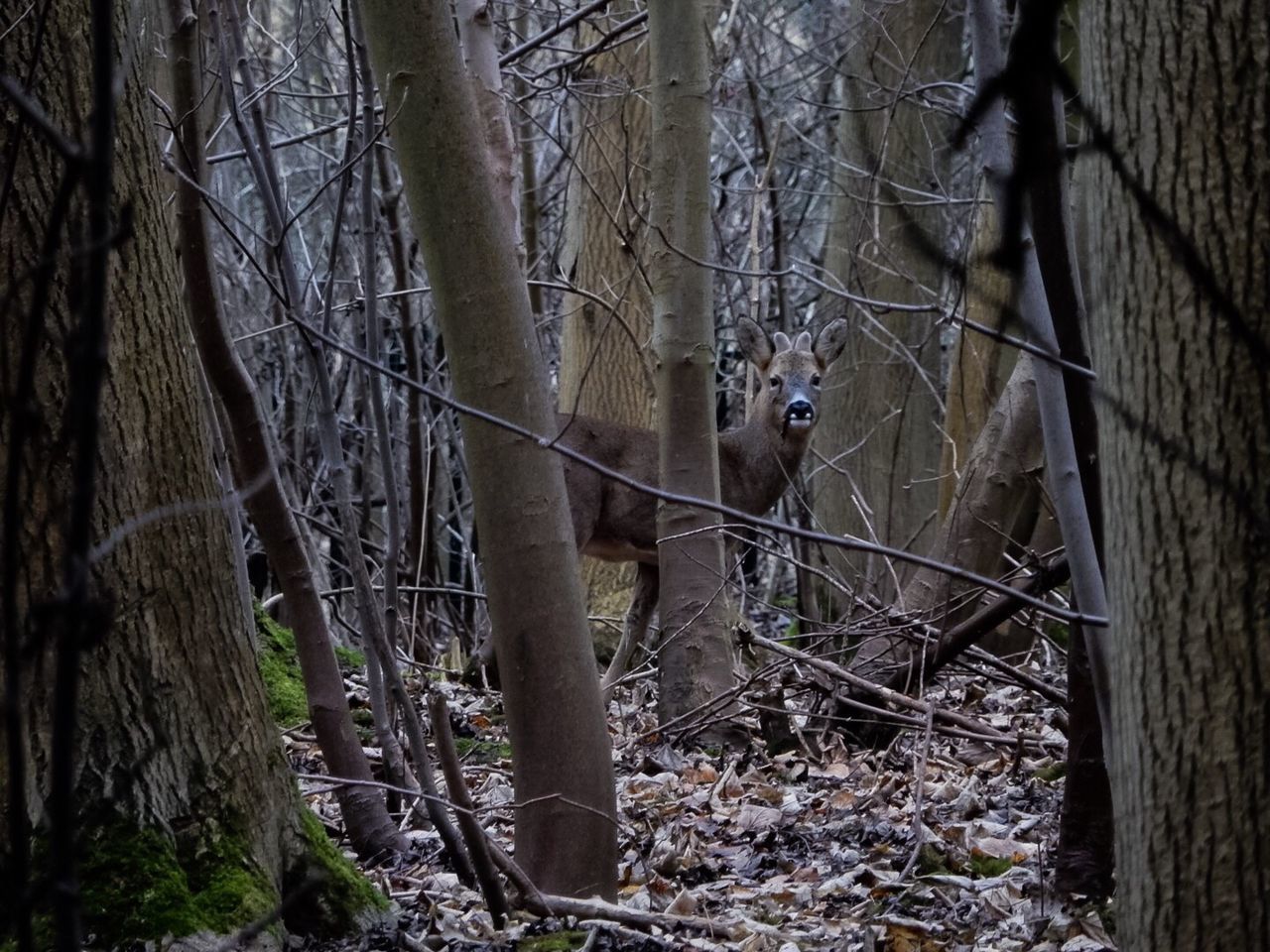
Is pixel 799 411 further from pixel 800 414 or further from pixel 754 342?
pixel 754 342

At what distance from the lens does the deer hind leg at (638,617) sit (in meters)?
9.41

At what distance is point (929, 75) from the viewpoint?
12.4 meters

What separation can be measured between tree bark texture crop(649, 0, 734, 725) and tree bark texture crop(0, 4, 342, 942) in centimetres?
348

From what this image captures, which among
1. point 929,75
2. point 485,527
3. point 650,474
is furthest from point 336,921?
point 929,75

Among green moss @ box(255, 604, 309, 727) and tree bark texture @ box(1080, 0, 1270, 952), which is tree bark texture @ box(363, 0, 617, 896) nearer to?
tree bark texture @ box(1080, 0, 1270, 952)

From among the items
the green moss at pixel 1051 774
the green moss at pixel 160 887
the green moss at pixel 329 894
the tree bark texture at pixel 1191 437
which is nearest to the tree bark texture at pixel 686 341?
the green moss at pixel 1051 774

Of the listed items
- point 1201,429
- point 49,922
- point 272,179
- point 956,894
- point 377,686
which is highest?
→ point 272,179

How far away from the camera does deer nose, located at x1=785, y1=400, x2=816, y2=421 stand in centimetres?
1102

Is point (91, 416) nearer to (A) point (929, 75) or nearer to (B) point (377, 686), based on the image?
(B) point (377, 686)

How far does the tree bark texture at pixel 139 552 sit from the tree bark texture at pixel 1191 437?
2031 millimetres

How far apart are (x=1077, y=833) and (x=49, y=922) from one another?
257 cm

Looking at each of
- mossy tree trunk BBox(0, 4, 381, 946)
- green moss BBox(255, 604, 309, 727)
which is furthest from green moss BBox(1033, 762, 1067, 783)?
green moss BBox(255, 604, 309, 727)

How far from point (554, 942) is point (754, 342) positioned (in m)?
8.14

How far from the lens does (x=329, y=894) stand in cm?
381
